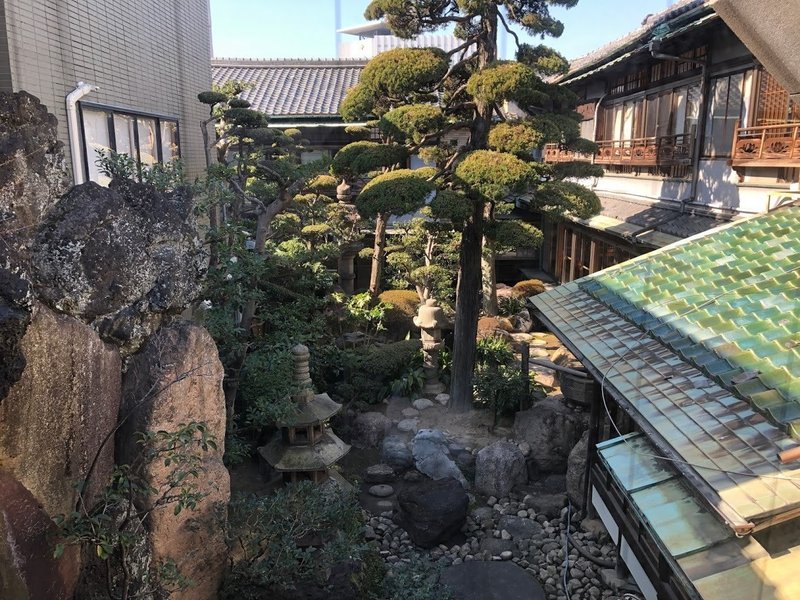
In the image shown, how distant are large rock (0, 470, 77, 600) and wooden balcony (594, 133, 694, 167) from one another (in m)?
10.6

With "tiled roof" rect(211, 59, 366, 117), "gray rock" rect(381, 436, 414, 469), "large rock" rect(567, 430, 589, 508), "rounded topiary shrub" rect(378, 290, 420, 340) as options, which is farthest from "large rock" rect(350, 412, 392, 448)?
"tiled roof" rect(211, 59, 366, 117)

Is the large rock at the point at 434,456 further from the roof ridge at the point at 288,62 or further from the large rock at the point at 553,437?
the roof ridge at the point at 288,62

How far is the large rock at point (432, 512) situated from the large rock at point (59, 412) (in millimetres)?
5266

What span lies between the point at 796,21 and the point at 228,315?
678 cm

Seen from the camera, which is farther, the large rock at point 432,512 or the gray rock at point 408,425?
the gray rock at point 408,425

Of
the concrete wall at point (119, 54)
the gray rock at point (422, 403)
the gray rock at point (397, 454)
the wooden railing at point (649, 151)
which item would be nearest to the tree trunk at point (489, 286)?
the wooden railing at point (649, 151)

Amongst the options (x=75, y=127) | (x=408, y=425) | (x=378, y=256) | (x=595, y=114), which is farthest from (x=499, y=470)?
(x=595, y=114)

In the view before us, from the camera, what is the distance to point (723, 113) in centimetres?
1153

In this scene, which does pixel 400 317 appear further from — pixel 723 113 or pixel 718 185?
pixel 723 113

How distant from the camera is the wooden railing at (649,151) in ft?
42.3

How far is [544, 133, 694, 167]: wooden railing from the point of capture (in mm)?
12883

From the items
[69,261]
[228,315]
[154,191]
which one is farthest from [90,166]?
[69,261]

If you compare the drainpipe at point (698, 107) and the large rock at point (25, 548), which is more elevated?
the drainpipe at point (698, 107)

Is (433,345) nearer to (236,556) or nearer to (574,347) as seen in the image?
(574,347)
